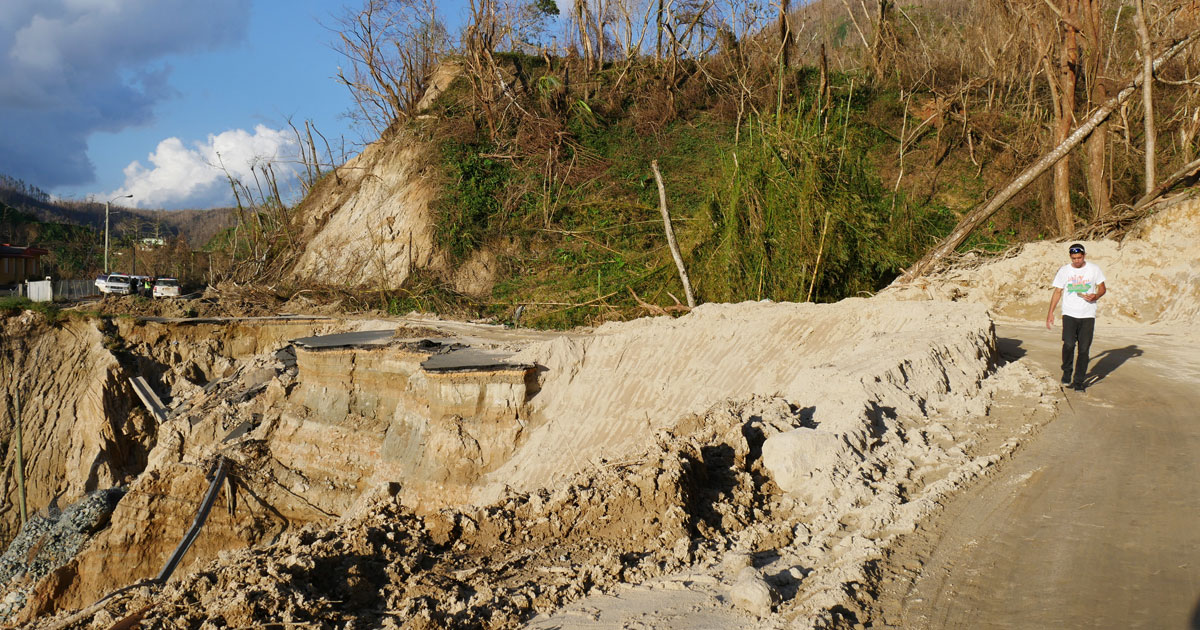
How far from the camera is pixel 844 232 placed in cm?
1122

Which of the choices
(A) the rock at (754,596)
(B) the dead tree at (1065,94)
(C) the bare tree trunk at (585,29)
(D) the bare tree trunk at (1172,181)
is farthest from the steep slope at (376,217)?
(A) the rock at (754,596)

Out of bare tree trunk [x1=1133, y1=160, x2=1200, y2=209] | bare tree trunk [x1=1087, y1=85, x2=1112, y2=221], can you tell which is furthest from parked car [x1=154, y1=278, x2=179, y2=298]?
bare tree trunk [x1=1133, y1=160, x2=1200, y2=209]

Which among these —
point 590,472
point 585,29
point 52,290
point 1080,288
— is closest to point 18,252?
point 52,290

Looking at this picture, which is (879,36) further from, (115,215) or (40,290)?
(115,215)

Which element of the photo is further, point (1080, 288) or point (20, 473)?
point (20, 473)

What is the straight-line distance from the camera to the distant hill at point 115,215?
7206 centimetres

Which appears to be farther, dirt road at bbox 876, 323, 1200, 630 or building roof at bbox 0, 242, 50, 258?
building roof at bbox 0, 242, 50, 258

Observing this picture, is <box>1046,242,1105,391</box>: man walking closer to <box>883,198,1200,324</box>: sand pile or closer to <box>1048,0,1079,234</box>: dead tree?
<box>883,198,1200,324</box>: sand pile

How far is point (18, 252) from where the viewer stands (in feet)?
109

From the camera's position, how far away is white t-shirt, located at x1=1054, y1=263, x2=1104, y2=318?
22.2ft

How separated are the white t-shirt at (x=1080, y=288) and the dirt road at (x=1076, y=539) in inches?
38.1

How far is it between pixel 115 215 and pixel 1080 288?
327 feet

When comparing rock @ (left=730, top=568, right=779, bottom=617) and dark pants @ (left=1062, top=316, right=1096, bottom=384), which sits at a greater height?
dark pants @ (left=1062, top=316, right=1096, bottom=384)

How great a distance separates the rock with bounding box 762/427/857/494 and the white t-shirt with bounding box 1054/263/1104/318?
3.35 m
